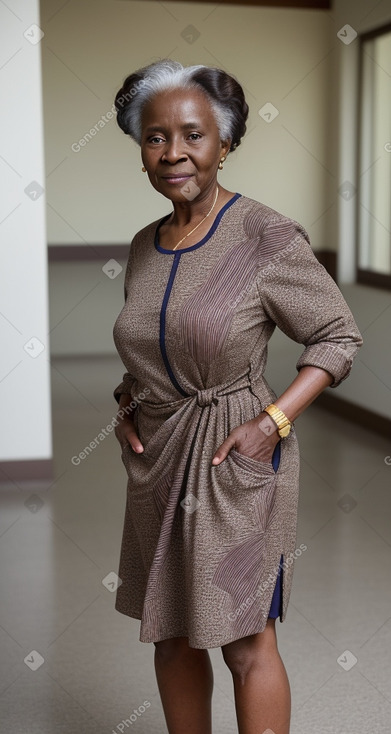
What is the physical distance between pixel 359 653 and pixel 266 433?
1703 millimetres

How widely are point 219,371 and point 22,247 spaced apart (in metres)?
3.53

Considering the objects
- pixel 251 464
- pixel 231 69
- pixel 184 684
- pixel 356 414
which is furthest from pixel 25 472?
pixel 231 69

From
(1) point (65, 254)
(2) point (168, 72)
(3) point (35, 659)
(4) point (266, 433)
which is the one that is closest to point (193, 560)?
(4) point (266, 433)

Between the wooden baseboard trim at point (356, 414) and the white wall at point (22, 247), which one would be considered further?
the wooden baseboard trim at point (356, 414)

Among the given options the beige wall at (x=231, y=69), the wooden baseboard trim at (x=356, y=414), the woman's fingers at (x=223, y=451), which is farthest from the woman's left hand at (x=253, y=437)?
the beige wall at (x=231, y=69)

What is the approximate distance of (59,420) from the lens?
7254mm

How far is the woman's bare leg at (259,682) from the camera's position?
6.34ft

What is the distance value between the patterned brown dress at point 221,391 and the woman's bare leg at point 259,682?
0.07 m

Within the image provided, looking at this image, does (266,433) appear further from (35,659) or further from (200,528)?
(35,659)

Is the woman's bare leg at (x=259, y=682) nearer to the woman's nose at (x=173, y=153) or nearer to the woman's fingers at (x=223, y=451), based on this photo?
the woman's fingers at (x=223, y=451)

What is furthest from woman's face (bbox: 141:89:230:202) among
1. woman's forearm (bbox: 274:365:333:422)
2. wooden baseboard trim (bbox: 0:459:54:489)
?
wooden baseboard trim (bbox: 0:459:54:489)

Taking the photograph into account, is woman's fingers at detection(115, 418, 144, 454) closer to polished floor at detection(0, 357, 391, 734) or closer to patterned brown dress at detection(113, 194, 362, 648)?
patterned brown dress at detection(113, 194, 362, 648)

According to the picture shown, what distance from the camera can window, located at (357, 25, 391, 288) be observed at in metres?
7.12

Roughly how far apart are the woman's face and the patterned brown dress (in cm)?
11
